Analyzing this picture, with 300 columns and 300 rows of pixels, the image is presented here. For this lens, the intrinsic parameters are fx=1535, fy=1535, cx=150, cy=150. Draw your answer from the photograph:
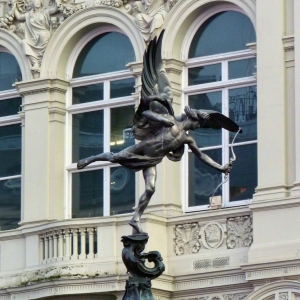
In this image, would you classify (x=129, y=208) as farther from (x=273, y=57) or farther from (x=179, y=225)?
(x=273, y=57)

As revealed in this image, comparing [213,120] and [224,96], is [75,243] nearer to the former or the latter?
[224,96]

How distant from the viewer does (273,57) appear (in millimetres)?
27969

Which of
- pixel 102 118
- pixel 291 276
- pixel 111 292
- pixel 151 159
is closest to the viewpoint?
pixel 151 159

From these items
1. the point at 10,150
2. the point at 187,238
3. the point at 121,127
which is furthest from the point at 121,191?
the point at 10,150

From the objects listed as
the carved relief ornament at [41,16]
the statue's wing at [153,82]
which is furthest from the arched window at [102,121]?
the statue's wing at [153,82]

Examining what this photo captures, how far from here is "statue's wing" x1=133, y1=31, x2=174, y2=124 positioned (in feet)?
52.9

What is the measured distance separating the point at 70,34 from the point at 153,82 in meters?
15.5

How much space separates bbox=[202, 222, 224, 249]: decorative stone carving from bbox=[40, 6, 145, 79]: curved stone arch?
4.88 metres

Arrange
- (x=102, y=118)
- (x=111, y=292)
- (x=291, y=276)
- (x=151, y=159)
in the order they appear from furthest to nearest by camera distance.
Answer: (x=102, y=118)
(x=111, y=292)
(x=291, y=276)
(x=151, y=159)

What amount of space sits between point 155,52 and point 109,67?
14977mm

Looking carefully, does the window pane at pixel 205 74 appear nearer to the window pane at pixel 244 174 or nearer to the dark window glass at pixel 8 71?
the window pane at pixel 244 174

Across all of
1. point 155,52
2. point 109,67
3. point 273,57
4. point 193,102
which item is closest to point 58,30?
point 109,67

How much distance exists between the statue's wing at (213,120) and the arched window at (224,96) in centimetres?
1190

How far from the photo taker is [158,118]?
15.8 meters
